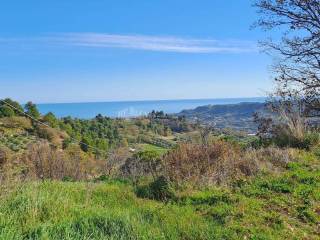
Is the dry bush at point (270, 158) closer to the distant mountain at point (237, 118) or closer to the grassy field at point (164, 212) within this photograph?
the grassy field at point (164, 212)

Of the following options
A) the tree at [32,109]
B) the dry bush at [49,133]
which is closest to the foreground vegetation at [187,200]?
the dry bush at [49,133]

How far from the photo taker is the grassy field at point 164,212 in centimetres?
561

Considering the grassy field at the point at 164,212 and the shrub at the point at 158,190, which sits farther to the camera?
the shrub at the point at 158,190

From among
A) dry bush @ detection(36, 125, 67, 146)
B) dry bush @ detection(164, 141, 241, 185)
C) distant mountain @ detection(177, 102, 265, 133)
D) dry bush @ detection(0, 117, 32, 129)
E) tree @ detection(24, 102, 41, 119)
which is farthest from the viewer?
dry bush @ detection(0, 117, 32, 129)

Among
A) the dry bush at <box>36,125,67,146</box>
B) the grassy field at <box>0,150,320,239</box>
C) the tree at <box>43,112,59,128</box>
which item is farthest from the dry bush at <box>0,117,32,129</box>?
the grassy field at <box>0,150,320,239</box>

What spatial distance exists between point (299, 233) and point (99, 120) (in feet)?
314

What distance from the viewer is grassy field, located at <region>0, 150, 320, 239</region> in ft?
18.4

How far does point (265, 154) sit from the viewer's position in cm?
1099

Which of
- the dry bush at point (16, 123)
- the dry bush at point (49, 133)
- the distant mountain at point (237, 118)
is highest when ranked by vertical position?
the distant mountain at point (237, 118)

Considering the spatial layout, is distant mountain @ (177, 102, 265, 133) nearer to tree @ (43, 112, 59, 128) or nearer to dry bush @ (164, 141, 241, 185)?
dry bush @ (164, 141, 241, 185)

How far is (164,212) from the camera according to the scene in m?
6.66

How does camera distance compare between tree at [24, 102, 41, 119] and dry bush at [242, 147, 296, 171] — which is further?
tree at [24, 102, 41, 119]

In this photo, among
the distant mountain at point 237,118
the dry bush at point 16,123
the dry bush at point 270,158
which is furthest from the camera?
the dry bush at point 16,123

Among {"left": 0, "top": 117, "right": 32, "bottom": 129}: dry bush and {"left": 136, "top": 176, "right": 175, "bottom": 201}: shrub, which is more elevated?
{"left": 136, "top": 176, "right": 175, "bottom": 201}: shrub
